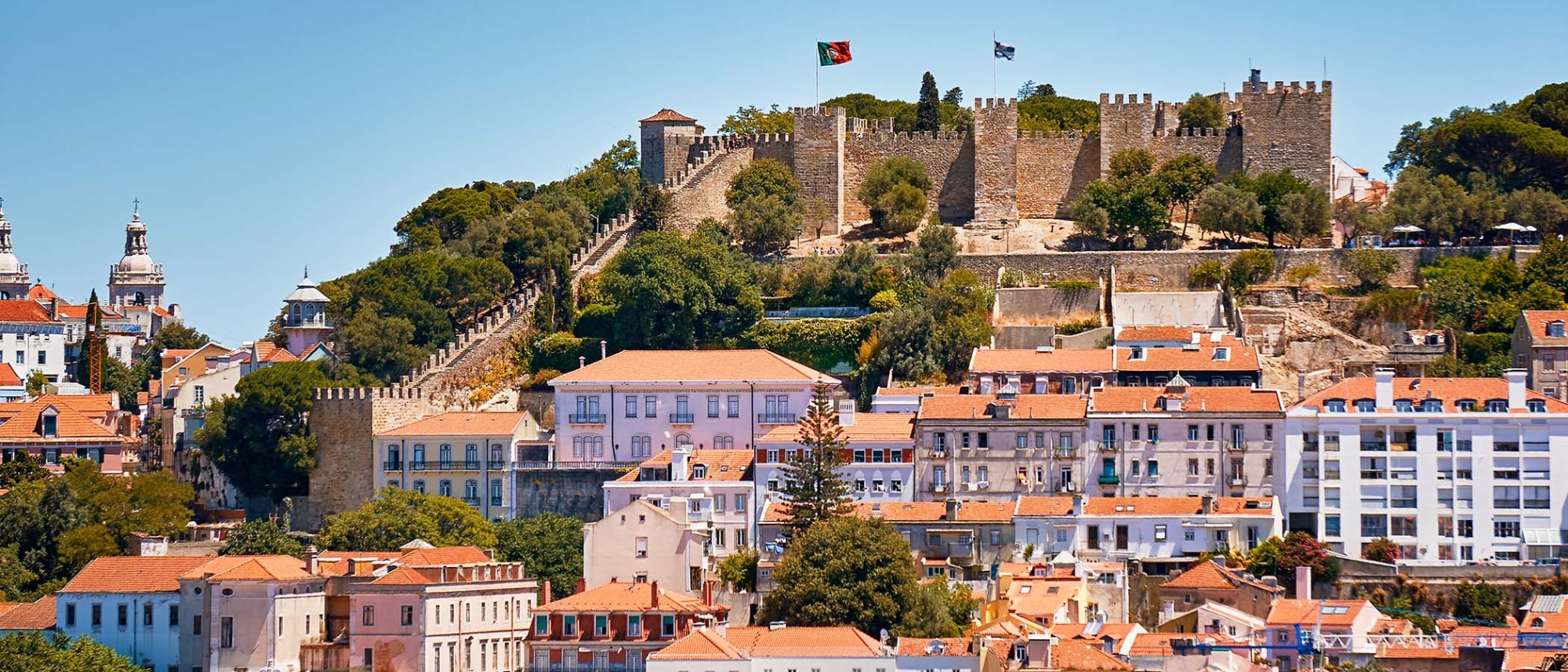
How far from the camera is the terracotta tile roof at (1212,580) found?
199 ft

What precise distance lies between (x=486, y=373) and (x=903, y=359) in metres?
13.0

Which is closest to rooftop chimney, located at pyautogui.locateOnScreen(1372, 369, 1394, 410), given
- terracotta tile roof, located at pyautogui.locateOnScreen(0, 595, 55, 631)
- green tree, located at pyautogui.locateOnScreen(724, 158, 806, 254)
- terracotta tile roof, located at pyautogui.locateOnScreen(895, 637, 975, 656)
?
terracotta tile roof, located at pyautogui.locateOnScreen(895, 637, 975, 656)

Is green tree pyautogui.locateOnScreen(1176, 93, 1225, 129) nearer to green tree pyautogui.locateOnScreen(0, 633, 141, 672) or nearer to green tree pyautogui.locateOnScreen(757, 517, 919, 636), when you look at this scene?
→ green tree pyautogui.locateOnScreen(757, 517, 919, 636)

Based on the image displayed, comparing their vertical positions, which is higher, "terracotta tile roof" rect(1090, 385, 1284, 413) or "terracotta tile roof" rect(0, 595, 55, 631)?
"terracotta tile roof" rect(1090, 385, 1284, 413)

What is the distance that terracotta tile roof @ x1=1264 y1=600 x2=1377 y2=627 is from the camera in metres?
57.8

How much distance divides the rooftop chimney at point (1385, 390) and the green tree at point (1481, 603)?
5.90 m

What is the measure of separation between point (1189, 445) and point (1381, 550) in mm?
5416

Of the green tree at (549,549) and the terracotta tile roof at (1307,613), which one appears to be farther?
the green tree at (549,549)

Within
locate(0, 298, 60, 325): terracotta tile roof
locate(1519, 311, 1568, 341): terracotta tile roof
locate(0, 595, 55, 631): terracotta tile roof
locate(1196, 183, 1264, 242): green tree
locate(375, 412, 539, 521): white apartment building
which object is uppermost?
locate(1196, 183, 1264, 242): green tree

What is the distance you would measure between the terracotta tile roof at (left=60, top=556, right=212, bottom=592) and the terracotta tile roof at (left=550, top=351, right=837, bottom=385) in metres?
12.3

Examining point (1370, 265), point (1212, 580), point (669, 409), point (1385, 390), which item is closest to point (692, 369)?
point (669, 409)

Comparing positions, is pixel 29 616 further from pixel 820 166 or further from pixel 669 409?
pixel 820 166

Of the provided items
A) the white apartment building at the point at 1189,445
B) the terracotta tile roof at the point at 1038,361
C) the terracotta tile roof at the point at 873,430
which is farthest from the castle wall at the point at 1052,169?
the white apartment building at the point at 1189,445

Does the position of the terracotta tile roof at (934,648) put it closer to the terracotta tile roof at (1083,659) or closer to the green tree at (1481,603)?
the terracotta tile roof at (1083,659)
